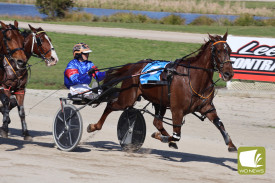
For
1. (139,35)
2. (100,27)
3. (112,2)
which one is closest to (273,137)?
(139,35)

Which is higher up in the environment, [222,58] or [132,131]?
[222,58]

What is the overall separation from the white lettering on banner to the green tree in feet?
80.6

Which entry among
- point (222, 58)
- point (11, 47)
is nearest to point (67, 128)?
point (11, 47)

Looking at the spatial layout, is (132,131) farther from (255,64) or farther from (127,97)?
(255,64)

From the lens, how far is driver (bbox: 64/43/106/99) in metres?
8.27

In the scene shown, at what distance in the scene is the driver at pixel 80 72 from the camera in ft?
27.1

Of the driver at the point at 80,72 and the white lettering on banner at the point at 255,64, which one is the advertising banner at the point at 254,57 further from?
the driver at the point at 80,72

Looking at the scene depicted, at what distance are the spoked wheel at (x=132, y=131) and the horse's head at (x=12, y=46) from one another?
1860 millimetres

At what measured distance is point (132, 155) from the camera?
8.27 meters

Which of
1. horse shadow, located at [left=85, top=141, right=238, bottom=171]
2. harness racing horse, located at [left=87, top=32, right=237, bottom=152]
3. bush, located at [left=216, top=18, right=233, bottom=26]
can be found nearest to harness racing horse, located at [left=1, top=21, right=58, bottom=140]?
horse shadow, located at [left=85, top=141, right=238, bottom=171]

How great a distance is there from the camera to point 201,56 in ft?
25.6

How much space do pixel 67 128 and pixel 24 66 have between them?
1470 millimetres

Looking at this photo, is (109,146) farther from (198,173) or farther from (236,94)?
(236,94)

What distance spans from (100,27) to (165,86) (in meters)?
24.2
